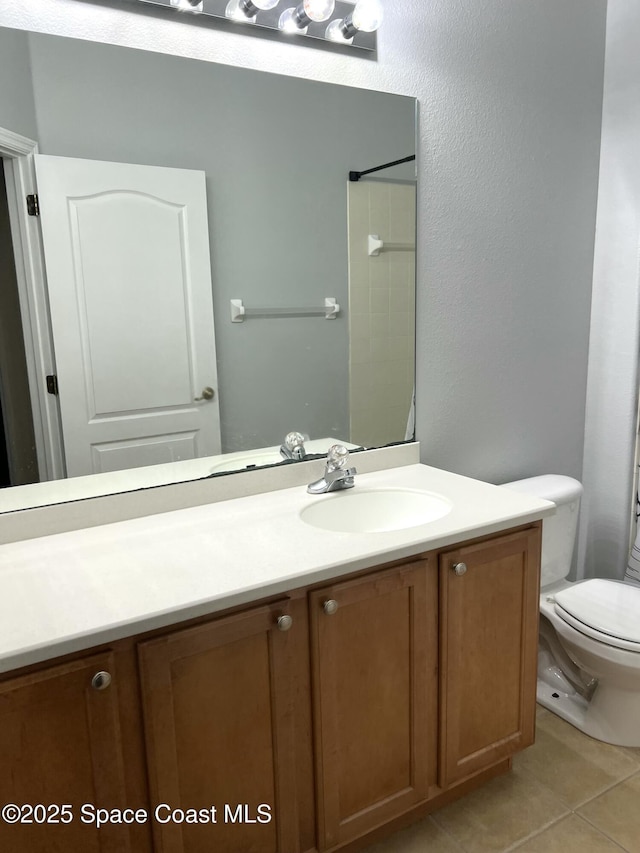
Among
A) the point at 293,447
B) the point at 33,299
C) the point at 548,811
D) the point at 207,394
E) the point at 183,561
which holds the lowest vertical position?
the point at 548,811

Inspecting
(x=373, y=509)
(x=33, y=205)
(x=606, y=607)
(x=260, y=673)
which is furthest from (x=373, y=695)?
(x=33, y=205)

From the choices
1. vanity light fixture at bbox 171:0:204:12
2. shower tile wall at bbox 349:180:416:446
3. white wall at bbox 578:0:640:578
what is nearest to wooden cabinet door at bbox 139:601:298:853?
shower tile wall at bbox 349:180:416:446

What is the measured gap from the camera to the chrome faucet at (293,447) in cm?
184

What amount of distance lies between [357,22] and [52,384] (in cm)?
123

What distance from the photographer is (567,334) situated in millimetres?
2457

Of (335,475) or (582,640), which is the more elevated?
(335,475)

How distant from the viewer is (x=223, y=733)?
1.25 meters

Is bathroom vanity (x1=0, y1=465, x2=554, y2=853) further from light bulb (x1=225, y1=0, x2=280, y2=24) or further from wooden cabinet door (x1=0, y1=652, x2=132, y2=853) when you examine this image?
light bulb (x1=225, y1=0, x2=280, y2=24)

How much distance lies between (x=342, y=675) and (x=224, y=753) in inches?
11.3

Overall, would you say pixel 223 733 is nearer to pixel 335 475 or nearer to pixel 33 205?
pixel 335 475

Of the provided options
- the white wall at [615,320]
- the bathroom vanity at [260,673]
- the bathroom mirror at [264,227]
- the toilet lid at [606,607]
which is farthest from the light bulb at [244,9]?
the toilet lid at [606,607]

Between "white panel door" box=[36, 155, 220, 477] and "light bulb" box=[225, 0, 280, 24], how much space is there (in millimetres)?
414

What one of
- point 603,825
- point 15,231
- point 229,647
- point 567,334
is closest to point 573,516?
point 567,334

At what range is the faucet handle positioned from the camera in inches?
71.0
